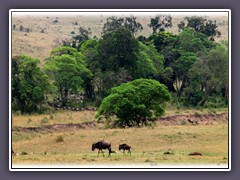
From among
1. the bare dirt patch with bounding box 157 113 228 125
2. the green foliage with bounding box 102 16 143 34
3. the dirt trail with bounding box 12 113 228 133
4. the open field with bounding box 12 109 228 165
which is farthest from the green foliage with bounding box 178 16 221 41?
the open field with bounding box 12 109 228 165

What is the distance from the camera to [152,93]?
3731 centimetres

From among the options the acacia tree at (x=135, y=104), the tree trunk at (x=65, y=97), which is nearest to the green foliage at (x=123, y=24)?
the tree trunk at (x=65, y=97)

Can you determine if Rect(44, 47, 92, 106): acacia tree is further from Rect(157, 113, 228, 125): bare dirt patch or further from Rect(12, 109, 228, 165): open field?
Rect(12, 109, 228, 165): open field

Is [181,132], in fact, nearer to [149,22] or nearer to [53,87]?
[53,87]

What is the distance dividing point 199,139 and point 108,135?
475cm

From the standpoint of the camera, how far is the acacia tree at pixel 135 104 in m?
36.5

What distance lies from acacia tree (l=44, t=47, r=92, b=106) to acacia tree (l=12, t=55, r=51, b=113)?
292 centimetres

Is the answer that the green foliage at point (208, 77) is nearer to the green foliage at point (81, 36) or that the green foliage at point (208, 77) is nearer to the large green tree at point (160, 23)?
the large green tree at point (160, 23)

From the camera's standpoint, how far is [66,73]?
48.8 m

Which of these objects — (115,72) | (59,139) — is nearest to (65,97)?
(115,72)

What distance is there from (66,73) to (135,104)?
13577mm

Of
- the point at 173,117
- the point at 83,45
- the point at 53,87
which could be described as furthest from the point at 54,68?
the point at 173,117

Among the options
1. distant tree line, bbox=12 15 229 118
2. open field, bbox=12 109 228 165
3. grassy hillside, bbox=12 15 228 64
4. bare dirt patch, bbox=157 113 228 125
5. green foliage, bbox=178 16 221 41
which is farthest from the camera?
green foliage, bbox=178 16 221 41

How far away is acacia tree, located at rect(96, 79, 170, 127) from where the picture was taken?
120 ft
